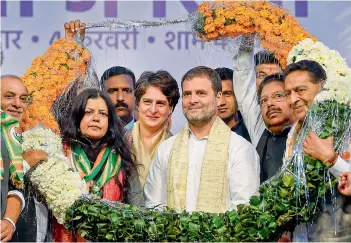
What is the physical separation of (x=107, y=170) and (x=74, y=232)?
0.51 meters

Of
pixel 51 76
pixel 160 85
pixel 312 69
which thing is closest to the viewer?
pixel 312 69

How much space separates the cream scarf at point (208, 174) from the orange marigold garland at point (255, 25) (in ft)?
2.58

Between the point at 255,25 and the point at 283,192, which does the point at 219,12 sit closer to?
the point at 255,25

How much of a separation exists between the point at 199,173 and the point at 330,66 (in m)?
1.20

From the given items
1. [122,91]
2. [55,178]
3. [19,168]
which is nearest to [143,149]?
[122,91]

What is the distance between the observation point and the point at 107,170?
691 cm

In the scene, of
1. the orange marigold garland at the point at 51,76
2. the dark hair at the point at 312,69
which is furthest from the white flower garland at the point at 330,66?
the orange marigold garland at the point at 51,76

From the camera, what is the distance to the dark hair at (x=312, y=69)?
6723 mm

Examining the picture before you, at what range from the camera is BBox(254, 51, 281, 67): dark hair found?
7.55 m

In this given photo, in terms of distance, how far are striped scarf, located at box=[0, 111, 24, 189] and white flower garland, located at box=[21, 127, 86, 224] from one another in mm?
139

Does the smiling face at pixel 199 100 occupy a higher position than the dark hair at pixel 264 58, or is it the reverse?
the dark hair at pixel 264 58

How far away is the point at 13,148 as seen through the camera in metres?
6.64

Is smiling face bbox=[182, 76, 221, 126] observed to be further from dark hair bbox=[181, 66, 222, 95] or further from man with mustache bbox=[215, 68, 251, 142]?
man with mustache bbox=[215, 68, 251, 142]

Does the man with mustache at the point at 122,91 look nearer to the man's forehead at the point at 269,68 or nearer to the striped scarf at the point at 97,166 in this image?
the striped scarf at the point at 97,166
